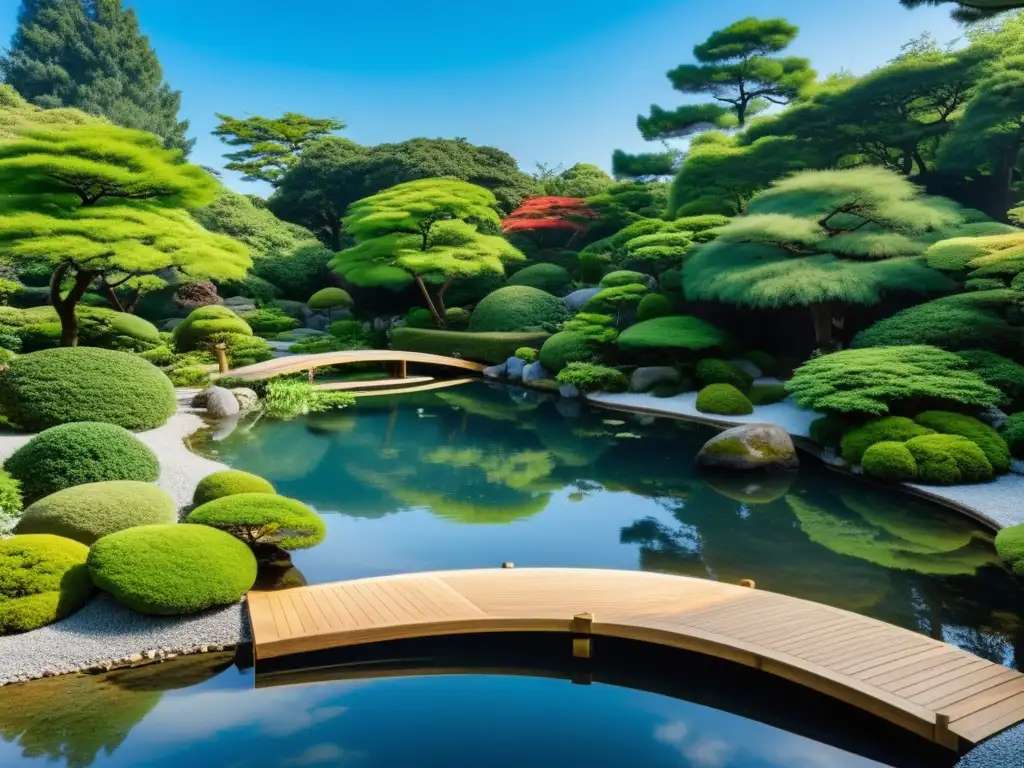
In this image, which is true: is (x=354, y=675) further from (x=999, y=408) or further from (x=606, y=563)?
(x=999, y=408)

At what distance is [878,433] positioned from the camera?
10.4 meters

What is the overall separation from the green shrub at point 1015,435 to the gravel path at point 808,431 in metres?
0.30

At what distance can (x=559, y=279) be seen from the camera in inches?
965

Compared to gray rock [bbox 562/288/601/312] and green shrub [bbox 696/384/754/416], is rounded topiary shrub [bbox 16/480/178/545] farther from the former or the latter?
gray rock [bbox 562/288/601/312]

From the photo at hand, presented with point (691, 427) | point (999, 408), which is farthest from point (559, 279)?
point (999, 408)

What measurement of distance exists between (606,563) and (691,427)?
7.07 metres

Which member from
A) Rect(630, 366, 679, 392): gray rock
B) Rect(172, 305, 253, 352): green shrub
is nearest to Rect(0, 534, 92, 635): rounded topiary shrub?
Rect(630, 366, 679, 392): gray rock

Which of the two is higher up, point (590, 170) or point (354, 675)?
point (590, 170)

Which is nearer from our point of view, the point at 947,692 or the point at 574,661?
the point at 947,692

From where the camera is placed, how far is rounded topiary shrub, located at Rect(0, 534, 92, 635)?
539cm

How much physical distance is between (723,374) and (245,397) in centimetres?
979

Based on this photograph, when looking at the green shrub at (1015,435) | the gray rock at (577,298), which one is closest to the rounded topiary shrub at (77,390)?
the green shrub at (1015,435)

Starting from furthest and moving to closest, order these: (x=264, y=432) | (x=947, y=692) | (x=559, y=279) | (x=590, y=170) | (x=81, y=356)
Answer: (x=590, y=170)
(x=559, y=279)
(x=264, y=432)
(x=81, y=356)
(x=947, y=692)

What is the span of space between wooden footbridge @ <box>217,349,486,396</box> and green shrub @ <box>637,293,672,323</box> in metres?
5.11
